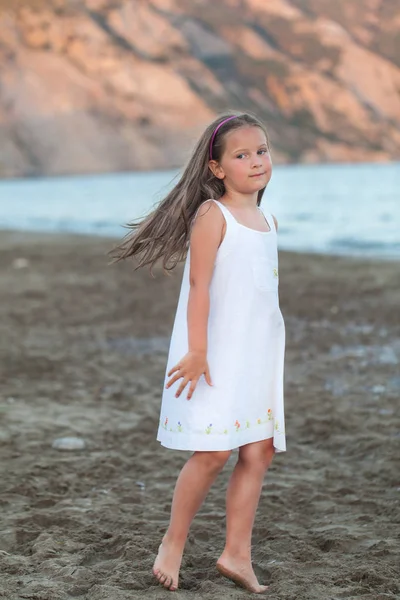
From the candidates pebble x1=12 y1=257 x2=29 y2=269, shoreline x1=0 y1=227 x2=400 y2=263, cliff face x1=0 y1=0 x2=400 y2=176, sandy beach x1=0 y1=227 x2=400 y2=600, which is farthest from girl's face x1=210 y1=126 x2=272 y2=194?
cliff face x1=0 y1=0 x2=400 y2=176

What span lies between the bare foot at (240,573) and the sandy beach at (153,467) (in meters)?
0.05

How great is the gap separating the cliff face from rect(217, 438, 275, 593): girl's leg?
365 feet

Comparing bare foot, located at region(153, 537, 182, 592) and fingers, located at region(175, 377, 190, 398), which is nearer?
fingers, located at region(175, 377, 190, 398)

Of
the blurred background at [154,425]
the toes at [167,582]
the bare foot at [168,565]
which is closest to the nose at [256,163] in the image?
the blurred background at [154,425]

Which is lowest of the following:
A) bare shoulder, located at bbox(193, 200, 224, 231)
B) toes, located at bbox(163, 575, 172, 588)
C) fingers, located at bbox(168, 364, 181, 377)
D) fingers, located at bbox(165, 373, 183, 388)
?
toes, located at bbox(163, 575, 172, 588)

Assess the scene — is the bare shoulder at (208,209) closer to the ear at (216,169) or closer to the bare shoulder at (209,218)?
the bare shoulder at (209,218)

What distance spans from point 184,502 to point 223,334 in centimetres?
59

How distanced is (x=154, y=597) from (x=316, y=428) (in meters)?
2.54

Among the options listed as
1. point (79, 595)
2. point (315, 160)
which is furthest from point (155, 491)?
point (315, 160)

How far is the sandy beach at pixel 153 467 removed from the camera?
3.23 meters

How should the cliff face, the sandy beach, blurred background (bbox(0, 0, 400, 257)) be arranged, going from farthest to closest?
the cliff face, blurred background (bbox(0, 0, 400, 257)), the sandy beach

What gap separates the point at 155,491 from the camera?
4297 mm

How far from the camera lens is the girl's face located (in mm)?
3098

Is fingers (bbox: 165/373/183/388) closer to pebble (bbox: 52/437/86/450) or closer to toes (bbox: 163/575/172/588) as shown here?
toes (bbox: 163/575/172/588)
